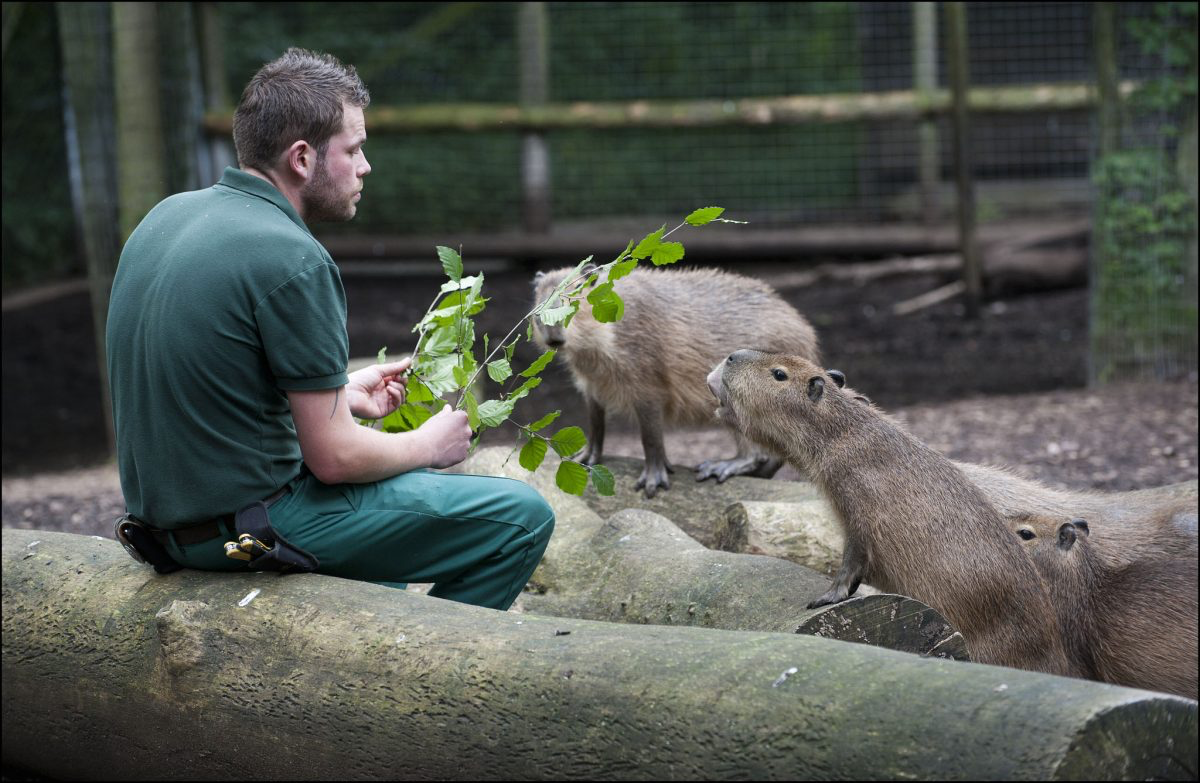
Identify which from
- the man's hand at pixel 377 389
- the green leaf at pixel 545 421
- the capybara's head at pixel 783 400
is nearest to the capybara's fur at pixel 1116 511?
the capybara's head at pixel 783 400

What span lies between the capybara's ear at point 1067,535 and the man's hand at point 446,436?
5.29 feet

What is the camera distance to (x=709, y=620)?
329 cm

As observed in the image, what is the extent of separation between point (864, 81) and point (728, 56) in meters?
1.35

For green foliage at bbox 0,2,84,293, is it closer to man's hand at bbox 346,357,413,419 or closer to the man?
man's hand at bbox 346,357,413,419

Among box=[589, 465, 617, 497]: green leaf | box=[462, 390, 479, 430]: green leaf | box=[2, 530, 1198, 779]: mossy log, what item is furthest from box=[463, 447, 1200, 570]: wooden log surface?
box=[2, 530, 1198, 779]: mossy log

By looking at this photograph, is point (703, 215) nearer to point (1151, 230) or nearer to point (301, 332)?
point (301, 332)

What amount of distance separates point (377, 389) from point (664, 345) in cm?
201

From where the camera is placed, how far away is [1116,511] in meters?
4.13

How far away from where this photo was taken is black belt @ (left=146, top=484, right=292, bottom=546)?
2908mm

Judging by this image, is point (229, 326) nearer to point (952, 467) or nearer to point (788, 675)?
point (788, 675)

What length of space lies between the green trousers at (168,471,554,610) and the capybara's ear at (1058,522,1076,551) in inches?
54.5

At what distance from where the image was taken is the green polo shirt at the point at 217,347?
9.14ft

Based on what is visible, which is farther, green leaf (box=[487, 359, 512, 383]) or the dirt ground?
the dirt ground

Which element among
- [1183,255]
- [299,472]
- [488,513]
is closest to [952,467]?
[488,513]
